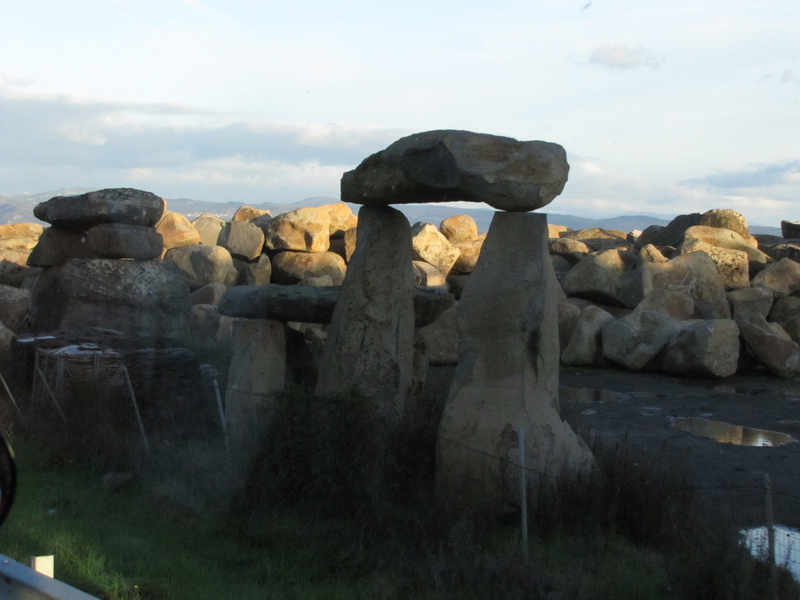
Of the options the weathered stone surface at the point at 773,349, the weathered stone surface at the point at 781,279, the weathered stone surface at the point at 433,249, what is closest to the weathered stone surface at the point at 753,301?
the weathered stone surface at the point at 781,279

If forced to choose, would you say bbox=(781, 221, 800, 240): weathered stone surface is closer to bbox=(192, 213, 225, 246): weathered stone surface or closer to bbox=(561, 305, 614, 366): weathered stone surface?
bbox=(561, 305, 614, 366): weathered stone surface

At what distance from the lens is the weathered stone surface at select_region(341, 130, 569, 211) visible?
7.18 meters

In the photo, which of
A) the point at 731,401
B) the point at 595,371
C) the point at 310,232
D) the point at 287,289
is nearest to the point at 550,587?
the point at 287,289

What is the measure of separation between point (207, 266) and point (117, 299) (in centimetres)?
879

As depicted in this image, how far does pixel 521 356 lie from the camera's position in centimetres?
720

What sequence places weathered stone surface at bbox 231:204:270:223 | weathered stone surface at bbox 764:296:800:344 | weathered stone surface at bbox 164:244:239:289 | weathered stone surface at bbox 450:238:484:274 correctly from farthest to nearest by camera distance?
weathered stone surface at bbox 231:204:270:223 < weathered stone surface at bbox 450:238:484:274 < weathered stone surface at bbox 164:244:239:289 < weathered stone surface at bbox 764:296:800:344

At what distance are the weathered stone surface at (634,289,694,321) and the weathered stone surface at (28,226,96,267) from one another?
10631mm

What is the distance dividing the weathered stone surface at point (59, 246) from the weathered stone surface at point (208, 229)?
1094cm

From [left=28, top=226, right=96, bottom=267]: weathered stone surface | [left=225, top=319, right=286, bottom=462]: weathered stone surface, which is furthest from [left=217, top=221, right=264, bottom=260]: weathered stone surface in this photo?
[left=225, top=319, right=286, bottom=462]: weathered stone surface

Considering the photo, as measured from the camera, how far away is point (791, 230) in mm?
30078

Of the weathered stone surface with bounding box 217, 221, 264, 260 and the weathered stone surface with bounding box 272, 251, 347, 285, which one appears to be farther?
the weathered stone surface with bounding box 217, 221, 264, 260

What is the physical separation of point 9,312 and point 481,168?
13199mm

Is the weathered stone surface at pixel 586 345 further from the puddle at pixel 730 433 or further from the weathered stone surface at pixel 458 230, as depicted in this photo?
the weathered stone surface at pixel 458 230

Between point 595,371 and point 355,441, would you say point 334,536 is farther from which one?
point 595,371
